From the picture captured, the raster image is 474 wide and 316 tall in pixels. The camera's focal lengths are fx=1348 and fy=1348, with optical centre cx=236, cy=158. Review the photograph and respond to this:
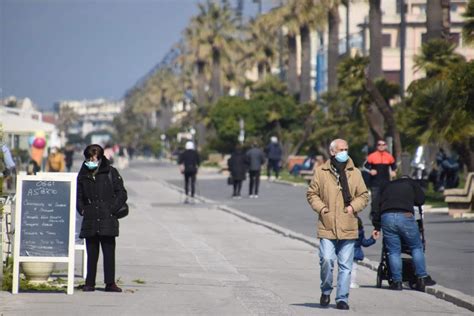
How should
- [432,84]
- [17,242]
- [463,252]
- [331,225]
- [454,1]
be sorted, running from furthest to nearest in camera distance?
[454,1]
[432,84]
[463,252]
[17,242]
[331,225]

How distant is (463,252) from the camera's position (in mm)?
20406

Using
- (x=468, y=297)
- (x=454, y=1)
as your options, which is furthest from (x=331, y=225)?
(x=454, y=1)

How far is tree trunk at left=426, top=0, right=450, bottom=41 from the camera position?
3772 centimetres

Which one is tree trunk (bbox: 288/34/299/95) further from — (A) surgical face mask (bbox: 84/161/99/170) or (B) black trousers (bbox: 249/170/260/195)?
(A) surgical face mask (bbox: 84/161/99/170)

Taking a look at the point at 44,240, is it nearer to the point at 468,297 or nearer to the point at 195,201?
the point at 468,297

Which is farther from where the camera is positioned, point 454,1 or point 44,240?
point 454,1

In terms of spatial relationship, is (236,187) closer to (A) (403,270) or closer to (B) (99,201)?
(A) (403,270)

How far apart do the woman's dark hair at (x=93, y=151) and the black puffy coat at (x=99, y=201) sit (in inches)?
3.9

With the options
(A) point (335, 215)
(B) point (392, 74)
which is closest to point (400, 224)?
(A) point (335, 215)

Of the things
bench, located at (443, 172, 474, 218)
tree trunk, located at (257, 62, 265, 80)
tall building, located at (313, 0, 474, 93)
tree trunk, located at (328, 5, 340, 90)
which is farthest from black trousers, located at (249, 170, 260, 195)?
tree trunk, located at (257, 62, 265, 80)

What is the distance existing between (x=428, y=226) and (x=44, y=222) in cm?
1375

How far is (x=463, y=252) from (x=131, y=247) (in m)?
5.24

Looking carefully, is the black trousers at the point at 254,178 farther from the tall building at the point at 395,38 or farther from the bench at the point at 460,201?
the tall building at the point at 395,38

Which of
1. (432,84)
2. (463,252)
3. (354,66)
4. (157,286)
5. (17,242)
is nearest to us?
(17,242)
